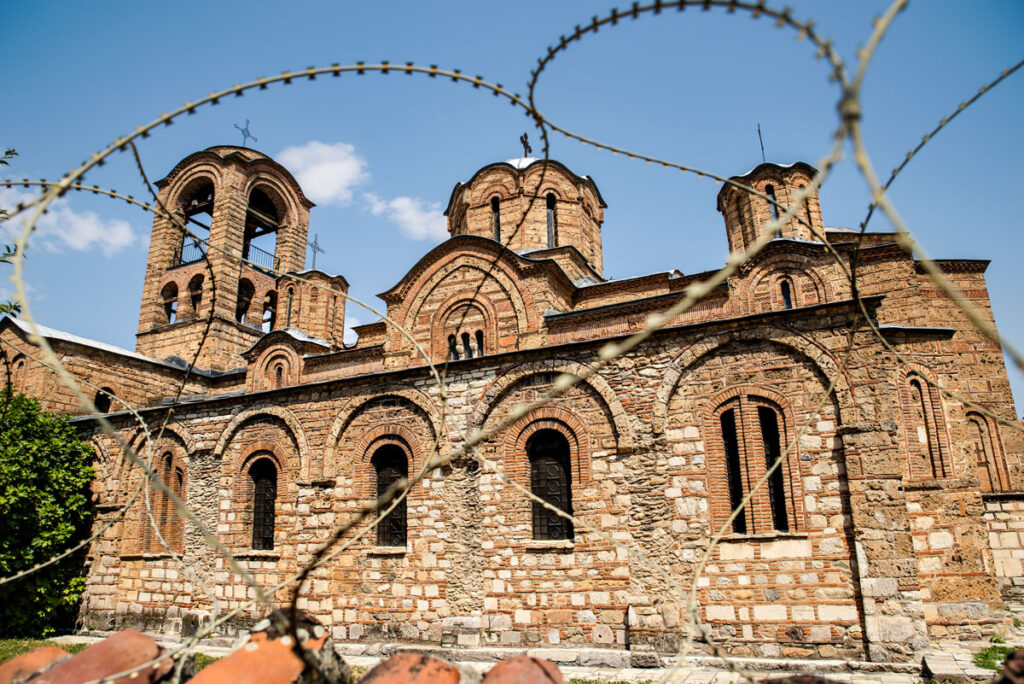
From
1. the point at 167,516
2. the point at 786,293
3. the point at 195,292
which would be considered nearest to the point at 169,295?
the point at 195,292

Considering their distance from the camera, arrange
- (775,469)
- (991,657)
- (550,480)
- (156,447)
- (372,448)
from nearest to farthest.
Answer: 1. (991,657)
2. (775,469)
3. (550,480)
4. (372,448)
5. (156,447)

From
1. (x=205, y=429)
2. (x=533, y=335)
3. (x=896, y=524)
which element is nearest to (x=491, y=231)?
(x=533, y=335)

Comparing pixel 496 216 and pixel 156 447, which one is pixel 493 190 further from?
pixel 156 447

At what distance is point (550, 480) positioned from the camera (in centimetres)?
994

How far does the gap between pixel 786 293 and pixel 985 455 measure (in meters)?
6.14

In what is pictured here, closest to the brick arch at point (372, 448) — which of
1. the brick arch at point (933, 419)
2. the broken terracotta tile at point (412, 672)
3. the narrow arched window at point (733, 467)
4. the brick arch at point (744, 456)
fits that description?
the brick arch at point (744, 456)

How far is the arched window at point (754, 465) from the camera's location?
27.8ft

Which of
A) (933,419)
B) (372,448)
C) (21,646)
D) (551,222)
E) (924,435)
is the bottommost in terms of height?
(21,646)

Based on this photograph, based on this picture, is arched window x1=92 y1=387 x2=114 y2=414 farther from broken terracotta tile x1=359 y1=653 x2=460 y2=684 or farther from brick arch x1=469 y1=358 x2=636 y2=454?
broken terracotta tile x1=359 y1=653 x2=460 y2=684

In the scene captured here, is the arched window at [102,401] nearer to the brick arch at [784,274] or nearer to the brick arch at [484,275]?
the brick arch at [484,275]

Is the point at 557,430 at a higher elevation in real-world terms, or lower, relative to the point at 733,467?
higher

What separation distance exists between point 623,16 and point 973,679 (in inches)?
292

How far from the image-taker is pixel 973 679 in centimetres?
655

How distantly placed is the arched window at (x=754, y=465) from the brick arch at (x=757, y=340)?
2.50 ft
